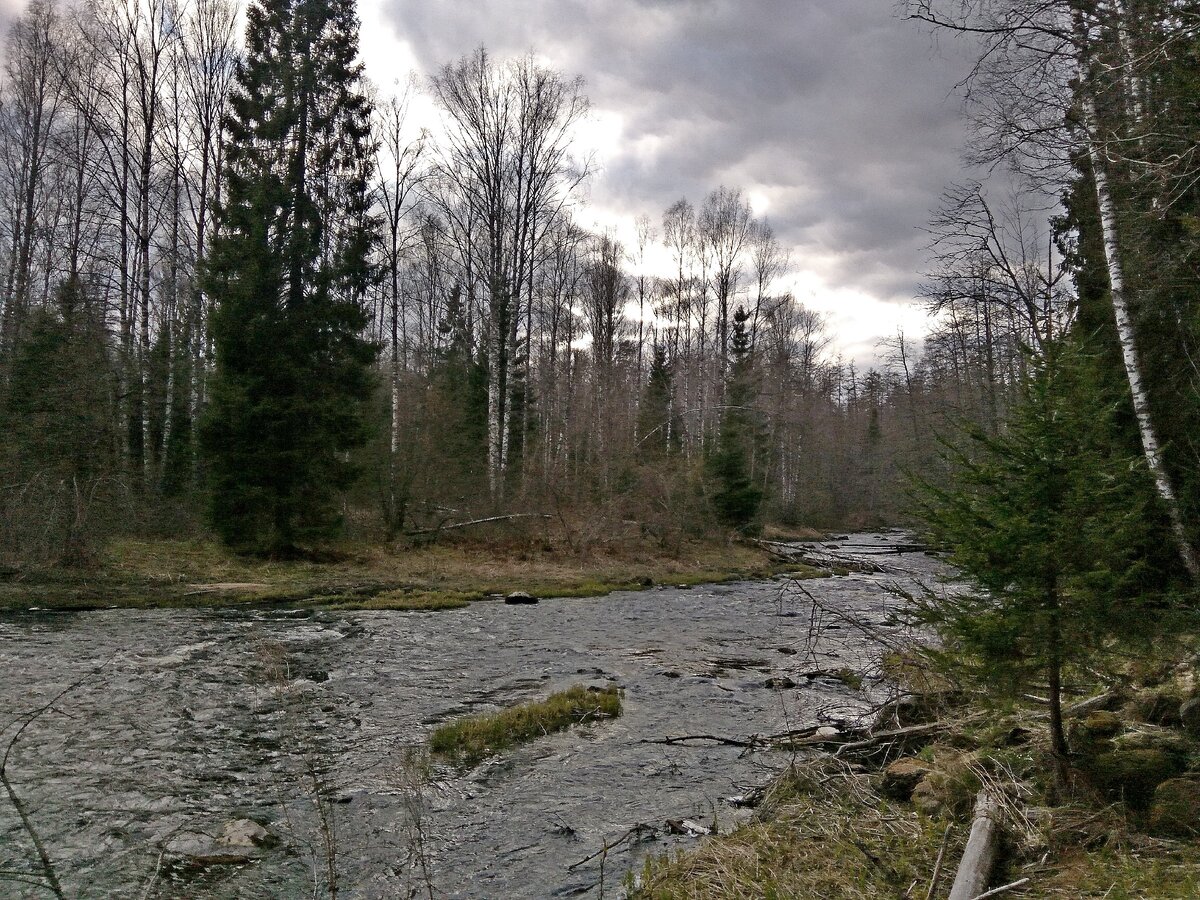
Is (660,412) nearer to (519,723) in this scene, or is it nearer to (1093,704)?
(519,723)

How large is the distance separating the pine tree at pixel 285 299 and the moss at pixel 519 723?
12.8 m

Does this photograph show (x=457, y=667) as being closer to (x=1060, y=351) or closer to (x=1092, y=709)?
(x=1092, y=709)

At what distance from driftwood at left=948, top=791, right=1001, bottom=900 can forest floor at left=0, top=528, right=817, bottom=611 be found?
12.6 meters

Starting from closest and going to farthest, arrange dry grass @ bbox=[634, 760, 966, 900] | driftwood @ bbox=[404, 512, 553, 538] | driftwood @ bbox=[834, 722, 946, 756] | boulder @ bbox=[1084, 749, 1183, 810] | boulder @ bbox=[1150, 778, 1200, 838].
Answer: boulder @ bbox=[1150, 778, 1200, 838] < dry grass @ bbox=[634, 760, 966, 900] < boulder @ bbox=[1084, 749, 1183, 810] < driftwood @ bbox=[834, 722, 946, 756] < driftwood @ bbox=[404, 512, 553, 538]

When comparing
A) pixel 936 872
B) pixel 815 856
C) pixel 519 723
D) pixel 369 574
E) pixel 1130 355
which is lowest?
pixel 519 723

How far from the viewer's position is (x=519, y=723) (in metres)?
7.91

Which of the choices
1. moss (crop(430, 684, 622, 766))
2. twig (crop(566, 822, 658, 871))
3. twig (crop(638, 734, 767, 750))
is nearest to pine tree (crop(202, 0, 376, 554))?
moss (crop(430, 684, 622, 766))

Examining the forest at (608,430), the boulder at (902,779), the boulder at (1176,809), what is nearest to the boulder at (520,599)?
the forest at (608,430)

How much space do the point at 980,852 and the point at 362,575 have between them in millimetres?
16396

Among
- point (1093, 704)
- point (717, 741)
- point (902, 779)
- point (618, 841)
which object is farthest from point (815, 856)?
point (717, 741)

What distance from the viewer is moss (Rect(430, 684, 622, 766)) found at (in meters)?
7.24

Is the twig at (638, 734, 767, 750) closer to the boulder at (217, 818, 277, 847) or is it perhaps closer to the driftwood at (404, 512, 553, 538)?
the boulder at (217, 818, 277, 847)

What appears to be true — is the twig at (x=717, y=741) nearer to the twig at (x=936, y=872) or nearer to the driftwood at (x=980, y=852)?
the driftwood at (x=980, y=852)

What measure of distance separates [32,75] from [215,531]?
20404 mm
